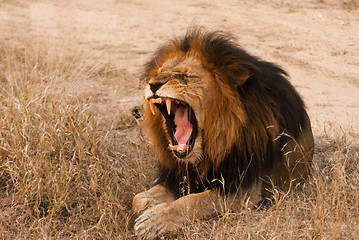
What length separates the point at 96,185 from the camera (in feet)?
10.5

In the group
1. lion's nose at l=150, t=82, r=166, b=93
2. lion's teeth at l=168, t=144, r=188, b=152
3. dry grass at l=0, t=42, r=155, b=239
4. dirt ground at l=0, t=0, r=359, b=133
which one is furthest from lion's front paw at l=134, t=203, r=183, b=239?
dirt ground at l=0, t=0, r=359, b=133

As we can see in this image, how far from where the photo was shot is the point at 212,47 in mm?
2922

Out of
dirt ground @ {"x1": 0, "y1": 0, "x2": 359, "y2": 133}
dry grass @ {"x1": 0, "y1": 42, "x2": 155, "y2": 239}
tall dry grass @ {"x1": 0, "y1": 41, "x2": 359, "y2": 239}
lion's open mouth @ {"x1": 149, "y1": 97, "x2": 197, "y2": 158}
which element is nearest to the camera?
tall dry grass @ {"x1": 0, "y1": 41, "x2": 359, "y2": 239}

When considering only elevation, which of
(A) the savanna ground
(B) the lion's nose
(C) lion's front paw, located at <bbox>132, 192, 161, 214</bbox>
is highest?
(B) the lion's nose

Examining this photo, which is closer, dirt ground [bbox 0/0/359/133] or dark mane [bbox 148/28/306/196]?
dark mane [bbox 148/28/306/196]

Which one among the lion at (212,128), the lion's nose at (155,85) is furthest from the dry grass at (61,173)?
the lion's nose at (155,85)

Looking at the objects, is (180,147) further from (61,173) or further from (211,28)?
(211,28)

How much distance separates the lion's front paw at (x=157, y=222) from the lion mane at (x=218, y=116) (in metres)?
0.22

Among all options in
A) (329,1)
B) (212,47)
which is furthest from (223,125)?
(329,1)

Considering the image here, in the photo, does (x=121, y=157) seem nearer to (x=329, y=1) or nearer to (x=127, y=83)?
(x=127, y=83)

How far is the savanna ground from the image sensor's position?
2.96 metres

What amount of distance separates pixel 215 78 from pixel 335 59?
4.09 m

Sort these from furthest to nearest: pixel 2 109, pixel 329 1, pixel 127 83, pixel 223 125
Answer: pixel 329 1 → pixel 127 83 → pixel 2 109 → pixel 223 125

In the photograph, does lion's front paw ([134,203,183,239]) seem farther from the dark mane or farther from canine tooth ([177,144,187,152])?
canine tooth ([177,144,187,152])
